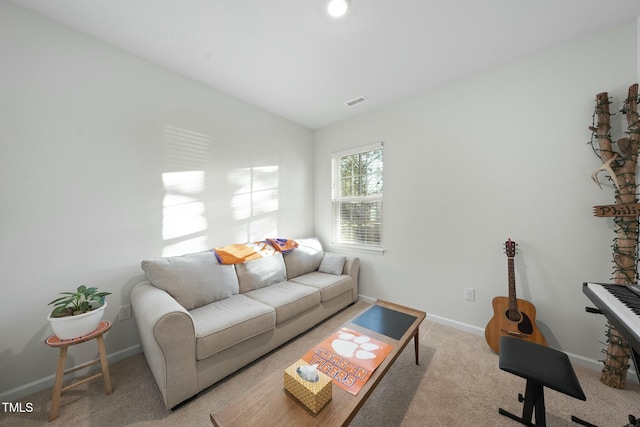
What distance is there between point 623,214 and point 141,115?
3857 millimetres

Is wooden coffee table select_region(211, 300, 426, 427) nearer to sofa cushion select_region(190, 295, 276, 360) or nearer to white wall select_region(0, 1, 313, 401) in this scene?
sofa cushion select_region(190, 295, 276, 360)

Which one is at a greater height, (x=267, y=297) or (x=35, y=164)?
(x=35, y=164)

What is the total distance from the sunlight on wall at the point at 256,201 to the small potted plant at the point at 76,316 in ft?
4.82

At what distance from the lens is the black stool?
1074 mm

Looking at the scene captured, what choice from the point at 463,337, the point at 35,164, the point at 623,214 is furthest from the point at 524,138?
the point at 35,164

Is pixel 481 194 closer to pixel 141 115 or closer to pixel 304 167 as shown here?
pixel 304 167

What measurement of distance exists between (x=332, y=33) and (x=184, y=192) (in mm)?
2035

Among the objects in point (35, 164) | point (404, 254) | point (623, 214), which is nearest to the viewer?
point (623, 214)

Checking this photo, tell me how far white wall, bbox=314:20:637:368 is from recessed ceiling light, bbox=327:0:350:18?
1.51 m

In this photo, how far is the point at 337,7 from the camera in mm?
1624

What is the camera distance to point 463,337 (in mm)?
2354

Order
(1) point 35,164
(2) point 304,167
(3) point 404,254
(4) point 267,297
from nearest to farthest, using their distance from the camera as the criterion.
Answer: (1) point 35,164
(4) point 267,297
(3) point 404,254
(2) point 304,167

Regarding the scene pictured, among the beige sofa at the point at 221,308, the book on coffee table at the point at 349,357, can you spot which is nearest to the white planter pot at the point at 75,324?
the beige sofa at the point at 221,308

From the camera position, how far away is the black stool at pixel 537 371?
107 cm
